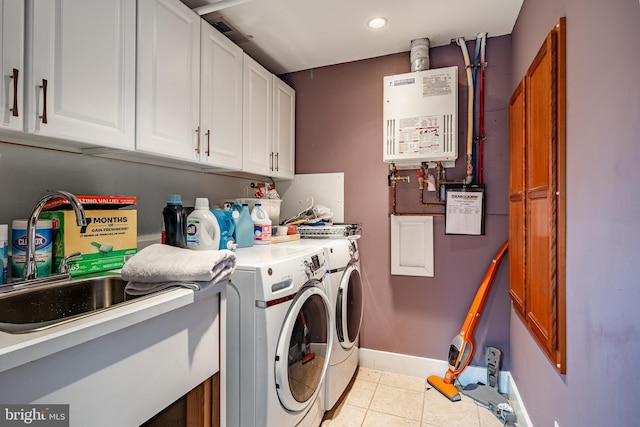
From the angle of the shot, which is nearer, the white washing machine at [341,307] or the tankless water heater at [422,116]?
the white washing machine at [341,307]

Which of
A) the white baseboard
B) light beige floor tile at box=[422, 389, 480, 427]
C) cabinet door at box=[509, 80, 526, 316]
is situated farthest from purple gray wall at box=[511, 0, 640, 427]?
the white baseboard

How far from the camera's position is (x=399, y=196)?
2525mm

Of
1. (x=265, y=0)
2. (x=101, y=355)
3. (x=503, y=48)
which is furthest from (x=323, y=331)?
(x=503, y=48)

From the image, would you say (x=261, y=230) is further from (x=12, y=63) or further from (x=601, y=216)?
(x=601, y=216)

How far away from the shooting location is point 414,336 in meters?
2.47

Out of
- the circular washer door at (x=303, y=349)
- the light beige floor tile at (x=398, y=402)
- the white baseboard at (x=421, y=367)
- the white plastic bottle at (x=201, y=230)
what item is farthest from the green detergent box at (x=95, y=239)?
the white baseboard at (x=421, y=367)

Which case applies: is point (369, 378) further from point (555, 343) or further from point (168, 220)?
point (168, 220)

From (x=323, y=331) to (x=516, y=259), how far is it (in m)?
1.22

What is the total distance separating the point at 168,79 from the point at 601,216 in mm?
1819

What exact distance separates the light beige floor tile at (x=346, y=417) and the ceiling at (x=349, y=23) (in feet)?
8.00

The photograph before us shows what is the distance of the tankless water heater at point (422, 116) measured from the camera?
7.20ft

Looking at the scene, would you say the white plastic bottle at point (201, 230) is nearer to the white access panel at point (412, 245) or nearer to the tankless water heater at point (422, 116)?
the tankless water heater at point (422, 116)

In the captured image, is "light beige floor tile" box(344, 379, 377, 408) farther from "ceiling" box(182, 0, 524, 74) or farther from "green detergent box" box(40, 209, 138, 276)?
"ceiling" box(182, 0, 524, 74)

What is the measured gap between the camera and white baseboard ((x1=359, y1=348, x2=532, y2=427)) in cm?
218
